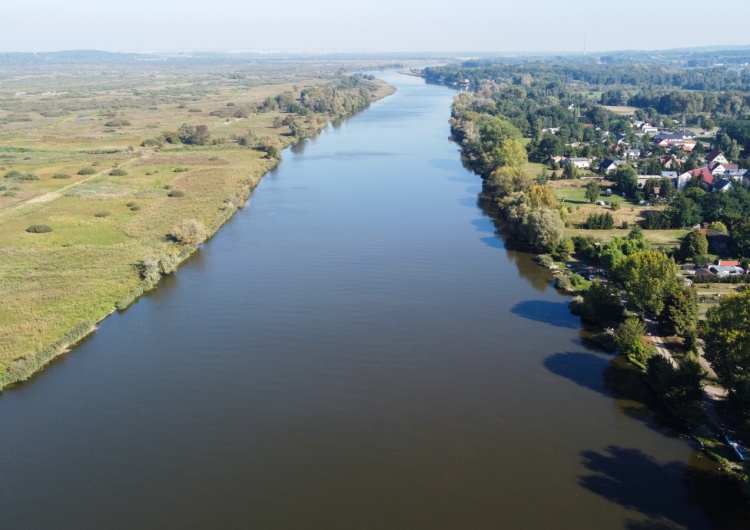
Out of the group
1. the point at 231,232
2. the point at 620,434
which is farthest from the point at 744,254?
the point at 231,232

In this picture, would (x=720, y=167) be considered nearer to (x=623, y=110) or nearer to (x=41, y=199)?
(x=623, y=110)

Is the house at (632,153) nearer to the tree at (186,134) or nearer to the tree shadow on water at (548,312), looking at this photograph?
the tree shadow on water at (548,312)

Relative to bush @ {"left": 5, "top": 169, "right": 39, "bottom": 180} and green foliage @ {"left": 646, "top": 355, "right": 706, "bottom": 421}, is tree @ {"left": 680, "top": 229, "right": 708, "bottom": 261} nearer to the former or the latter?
green foliage @ {"left": 646, "top": 355, "right": 706, "bottom": 421}

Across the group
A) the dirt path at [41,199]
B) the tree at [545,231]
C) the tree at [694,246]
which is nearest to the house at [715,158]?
the tree at [694,246]

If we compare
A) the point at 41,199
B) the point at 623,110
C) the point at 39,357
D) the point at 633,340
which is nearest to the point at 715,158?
the point at 633,340

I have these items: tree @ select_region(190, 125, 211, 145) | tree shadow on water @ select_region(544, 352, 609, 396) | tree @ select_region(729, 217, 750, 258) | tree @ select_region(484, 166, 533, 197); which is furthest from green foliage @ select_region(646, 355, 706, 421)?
tree @ select_region(190, 125, 211, 145)

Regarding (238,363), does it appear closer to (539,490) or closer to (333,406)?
(333,406)
